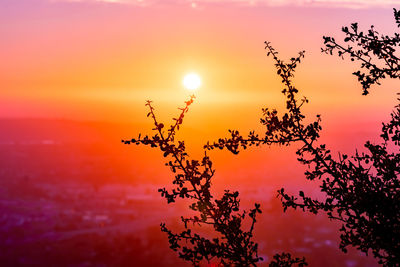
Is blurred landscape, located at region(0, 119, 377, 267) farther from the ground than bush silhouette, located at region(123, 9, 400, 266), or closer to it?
farther from the ground

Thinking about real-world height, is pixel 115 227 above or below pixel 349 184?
above

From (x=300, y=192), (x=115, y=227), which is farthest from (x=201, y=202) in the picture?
(x=115, y=227)

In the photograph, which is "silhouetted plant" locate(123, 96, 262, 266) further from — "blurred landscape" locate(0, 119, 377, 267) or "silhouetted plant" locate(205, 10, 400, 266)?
"blurred landscape" locate(0, 119, 377, 267)

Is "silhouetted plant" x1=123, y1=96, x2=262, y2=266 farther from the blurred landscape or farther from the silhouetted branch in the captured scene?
the blurred landscape

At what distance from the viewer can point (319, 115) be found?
7.32 metres

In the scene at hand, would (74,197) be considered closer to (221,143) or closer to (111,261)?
(111,261)

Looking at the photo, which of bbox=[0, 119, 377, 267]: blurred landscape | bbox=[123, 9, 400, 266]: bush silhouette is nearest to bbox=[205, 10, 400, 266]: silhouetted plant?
bbox=[123, 9, 400, 266]: bush silhouette

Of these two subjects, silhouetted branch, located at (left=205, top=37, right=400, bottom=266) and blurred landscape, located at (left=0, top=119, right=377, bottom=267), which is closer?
silhouetted branch, located at (left=205, top=37, right=400, bottom=266)

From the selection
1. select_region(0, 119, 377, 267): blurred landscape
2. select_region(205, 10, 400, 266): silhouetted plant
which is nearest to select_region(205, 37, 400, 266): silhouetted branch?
select_region(205, 10, 400, 266): silhouetted plant

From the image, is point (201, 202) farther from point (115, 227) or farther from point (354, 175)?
point (115, 227)

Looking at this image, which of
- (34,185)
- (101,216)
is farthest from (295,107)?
(34,185)

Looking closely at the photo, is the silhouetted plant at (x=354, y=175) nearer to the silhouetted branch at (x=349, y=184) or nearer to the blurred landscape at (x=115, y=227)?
the silhouetted branch at (x=349, y=184)

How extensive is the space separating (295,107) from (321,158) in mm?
975

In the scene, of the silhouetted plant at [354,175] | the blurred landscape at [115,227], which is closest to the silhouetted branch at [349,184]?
the silhouetted plant at [354,175]
